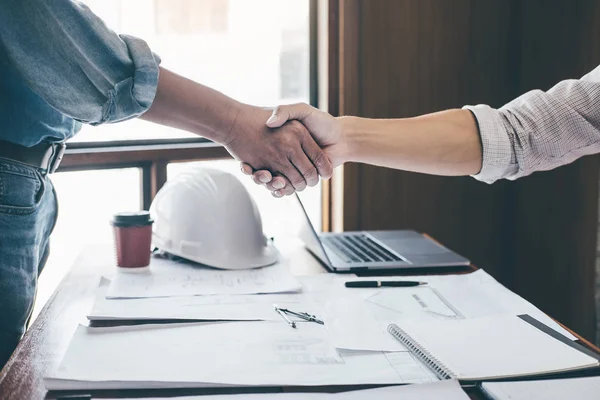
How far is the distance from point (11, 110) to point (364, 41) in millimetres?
1385

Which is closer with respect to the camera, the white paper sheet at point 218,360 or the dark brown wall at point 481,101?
the white paper sheet at point 218,360

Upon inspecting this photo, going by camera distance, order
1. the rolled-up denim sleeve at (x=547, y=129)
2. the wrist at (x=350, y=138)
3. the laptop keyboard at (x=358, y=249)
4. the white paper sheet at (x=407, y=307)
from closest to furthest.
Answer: the white paper sheet at (x=407, y=307)
the rolled-up denim sleeve at (x=547, y=129)
the laptop keyboard at (x=358, y=249)
the wrist at (x=350, y=138)


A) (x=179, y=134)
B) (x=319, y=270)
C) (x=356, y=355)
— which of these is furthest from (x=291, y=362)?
(x=179, y=134)

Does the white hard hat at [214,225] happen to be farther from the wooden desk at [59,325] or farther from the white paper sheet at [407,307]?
the white paper sheet at [407,307]

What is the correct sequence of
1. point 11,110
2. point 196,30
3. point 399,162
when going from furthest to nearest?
point 196,30 → point 399,162 → point 11,110

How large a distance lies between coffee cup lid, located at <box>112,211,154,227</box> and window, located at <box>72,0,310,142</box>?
2.89 feet

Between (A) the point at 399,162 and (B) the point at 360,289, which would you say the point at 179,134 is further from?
(B) the point at 360,289

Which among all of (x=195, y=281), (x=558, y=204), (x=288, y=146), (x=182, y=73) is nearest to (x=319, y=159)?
(x=288, y=146)

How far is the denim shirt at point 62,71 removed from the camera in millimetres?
1009

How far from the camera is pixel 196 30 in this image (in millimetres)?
2193

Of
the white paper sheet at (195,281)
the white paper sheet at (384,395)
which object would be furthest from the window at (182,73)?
the white paper sheet at (384,395)

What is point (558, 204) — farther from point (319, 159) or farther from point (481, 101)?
point (319, 159)

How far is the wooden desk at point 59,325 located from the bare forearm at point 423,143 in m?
0.27

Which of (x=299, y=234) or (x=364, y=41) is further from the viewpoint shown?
(x=364, y=41)
